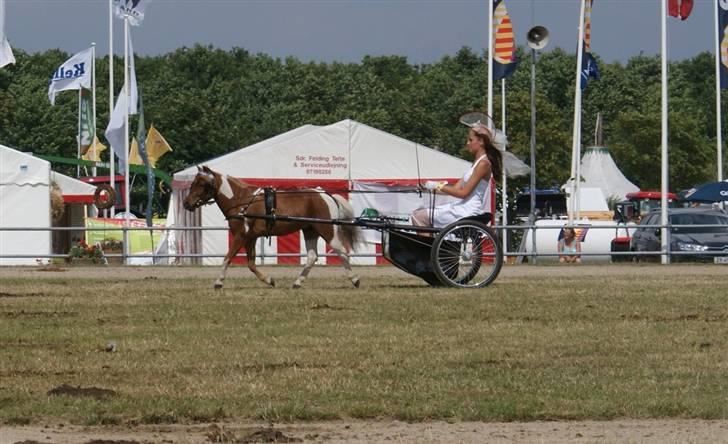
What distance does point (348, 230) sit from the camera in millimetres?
20078

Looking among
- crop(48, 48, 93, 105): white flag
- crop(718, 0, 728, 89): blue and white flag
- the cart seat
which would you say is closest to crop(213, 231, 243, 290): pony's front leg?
the cart seat

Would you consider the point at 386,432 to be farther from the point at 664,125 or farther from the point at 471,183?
the point at 664,125

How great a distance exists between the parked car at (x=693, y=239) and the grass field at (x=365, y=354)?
1420 cm

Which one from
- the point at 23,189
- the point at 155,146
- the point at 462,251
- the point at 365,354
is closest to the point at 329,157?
the point at 23,189

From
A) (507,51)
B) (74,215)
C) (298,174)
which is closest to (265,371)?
(298,174)

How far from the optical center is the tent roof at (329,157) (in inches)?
1542

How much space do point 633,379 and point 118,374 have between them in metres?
3.43

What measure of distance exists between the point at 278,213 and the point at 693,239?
15659 mm

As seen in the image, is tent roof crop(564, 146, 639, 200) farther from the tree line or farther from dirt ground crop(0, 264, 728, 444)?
dirt ground crop(0, 264, 728, 444)

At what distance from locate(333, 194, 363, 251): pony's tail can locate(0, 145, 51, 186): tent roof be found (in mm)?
20120

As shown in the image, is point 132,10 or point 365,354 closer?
point 365,354

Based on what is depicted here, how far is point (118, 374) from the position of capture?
10641 millimetres

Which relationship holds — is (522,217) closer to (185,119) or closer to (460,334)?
(185,119)

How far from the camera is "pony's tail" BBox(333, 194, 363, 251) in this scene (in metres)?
20.1
